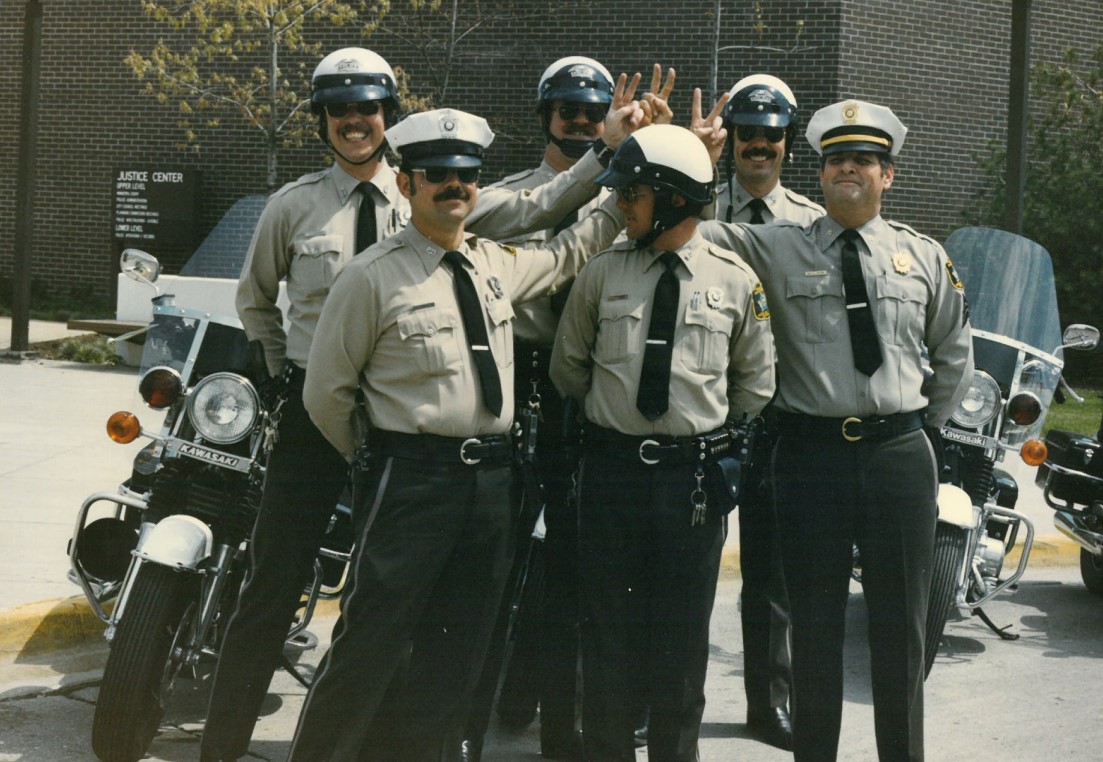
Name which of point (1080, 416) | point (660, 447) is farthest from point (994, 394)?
point (1080, 416)

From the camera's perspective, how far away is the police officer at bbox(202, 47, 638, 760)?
177 inches

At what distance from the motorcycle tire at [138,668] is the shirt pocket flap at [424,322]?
1221 mm

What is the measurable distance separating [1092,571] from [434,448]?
192 inches

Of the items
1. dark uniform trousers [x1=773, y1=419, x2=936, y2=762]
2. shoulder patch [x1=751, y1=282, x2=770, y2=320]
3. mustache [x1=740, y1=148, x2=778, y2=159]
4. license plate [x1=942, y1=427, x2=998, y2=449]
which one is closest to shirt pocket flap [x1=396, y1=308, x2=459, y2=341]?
shoulder patch [x1=751, y1=282, x2=770, y2=320]

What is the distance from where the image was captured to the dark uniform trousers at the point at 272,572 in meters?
4.50

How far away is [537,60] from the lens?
18078mm

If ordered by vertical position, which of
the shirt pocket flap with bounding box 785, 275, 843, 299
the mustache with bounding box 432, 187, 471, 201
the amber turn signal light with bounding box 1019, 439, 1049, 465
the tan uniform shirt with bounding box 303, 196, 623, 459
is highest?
the mustache with bounding box 432, 187, 471, 201

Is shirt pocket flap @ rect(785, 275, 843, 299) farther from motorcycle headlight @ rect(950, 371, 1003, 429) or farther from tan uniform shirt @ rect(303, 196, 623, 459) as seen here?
motorcycle headlight @ rect(950, 371, 1003, 429)

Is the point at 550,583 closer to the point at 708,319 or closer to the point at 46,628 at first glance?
the point at 708,319

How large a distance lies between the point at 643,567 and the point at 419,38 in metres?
15.0

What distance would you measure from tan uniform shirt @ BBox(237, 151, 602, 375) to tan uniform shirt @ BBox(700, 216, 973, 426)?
534 mm

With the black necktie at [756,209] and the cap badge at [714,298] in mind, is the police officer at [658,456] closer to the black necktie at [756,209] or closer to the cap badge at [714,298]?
the cap badge at [714,298]

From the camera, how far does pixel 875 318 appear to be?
4.34m

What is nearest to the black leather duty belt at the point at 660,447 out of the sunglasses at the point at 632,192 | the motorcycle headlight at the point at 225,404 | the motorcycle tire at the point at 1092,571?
the sunglasses at the point at 632,192
